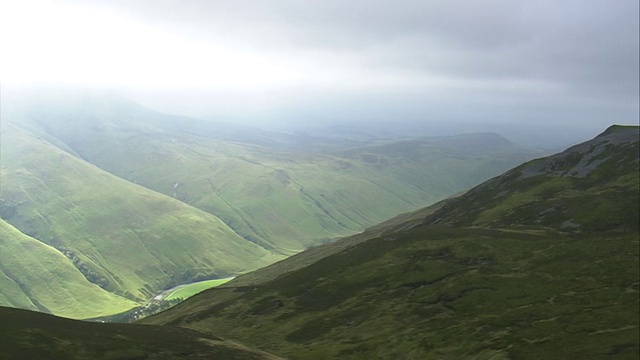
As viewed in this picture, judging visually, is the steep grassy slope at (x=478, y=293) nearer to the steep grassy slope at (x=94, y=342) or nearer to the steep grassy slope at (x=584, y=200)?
the steep grassy slope at (x=584, y=200)

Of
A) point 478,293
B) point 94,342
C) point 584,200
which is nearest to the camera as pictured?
point 94,342

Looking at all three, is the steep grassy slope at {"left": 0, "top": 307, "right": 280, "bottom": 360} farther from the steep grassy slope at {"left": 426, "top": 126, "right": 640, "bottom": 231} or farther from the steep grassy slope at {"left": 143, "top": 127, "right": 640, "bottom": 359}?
the steep grassy slope at {"left": 426, "top": 126, "right": 640, "bottom": 231}

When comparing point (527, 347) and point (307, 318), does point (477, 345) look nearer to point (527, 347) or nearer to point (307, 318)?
point (527, 347)

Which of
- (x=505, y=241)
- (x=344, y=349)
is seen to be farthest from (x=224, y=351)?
(x=505, y=241)

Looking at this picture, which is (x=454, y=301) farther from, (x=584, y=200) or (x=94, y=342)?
(x=94, y=342)

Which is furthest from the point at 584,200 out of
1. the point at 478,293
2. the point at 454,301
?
the point at 454,301

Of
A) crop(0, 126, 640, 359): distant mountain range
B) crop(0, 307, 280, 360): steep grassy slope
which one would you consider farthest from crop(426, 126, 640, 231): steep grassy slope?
crop(0, 307, 280, 360): steep grassy slope
